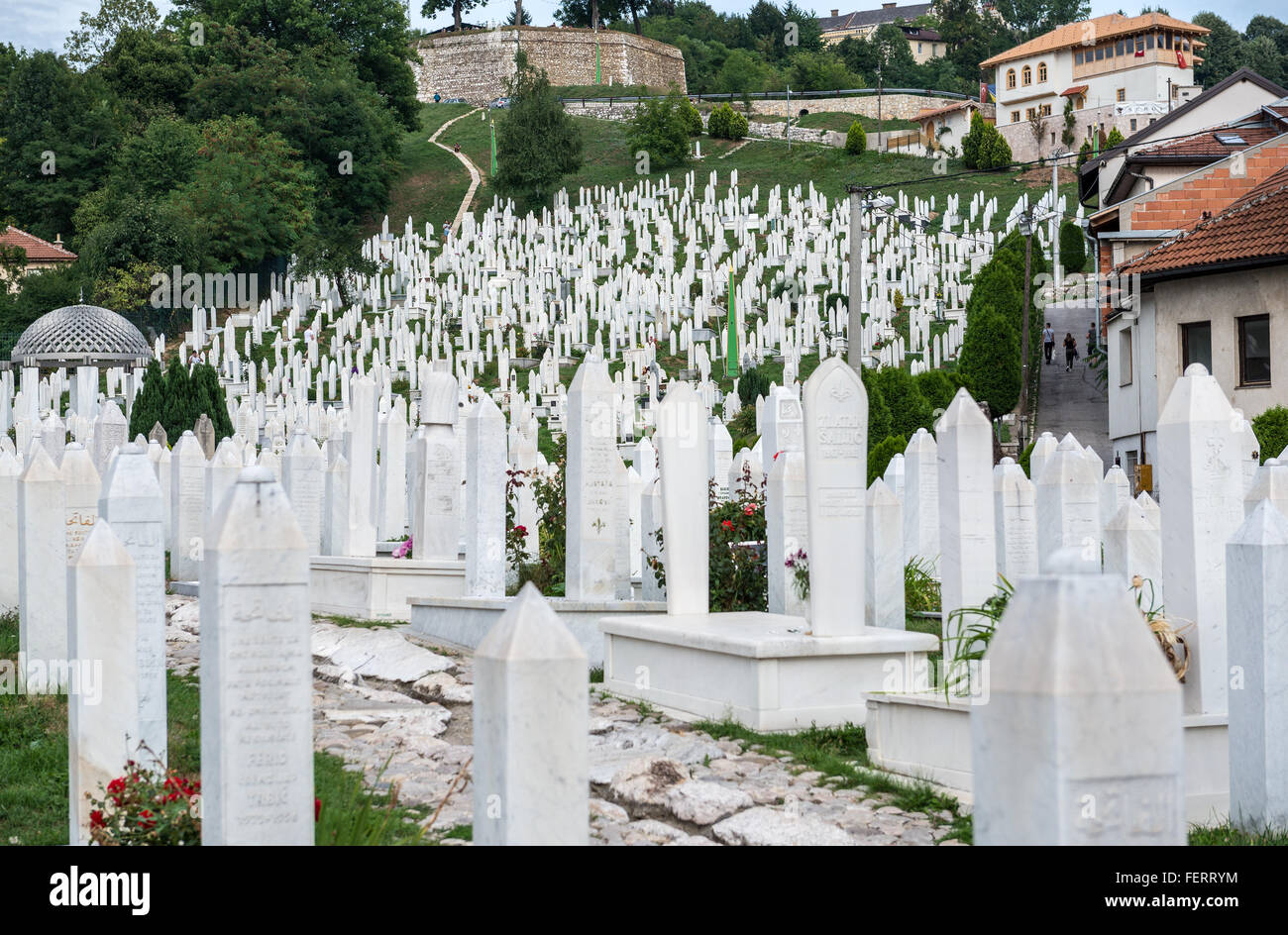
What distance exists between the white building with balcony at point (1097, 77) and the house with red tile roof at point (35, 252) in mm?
47835

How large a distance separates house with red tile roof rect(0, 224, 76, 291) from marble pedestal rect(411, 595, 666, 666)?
136ft

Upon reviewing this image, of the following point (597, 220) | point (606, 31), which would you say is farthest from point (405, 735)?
point (606, 31)

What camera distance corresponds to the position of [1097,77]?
7556 cm

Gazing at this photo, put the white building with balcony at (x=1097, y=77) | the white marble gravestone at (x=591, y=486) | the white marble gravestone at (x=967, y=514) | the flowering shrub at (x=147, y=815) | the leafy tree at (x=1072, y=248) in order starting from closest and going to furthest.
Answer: the flowering shrub at (x=147, y=815) < the white marble gravestone at (x=967, y=514) < the white marble gravestone at (x=591, y=486) < the leafy tree at (x=1072, y=248) < the white building with balcony at (x=1097, y=77)

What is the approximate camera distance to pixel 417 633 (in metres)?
12.6

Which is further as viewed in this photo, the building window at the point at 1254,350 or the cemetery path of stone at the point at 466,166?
the cemetery path of stone at the point at 466,166

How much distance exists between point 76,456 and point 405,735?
3.52 m

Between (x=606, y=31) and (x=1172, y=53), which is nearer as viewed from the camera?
(x=1172, y=53)

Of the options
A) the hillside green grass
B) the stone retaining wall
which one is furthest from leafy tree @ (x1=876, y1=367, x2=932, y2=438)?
the stone retaining wall

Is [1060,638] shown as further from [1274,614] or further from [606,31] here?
[606,31]

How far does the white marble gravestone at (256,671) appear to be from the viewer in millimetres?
4625

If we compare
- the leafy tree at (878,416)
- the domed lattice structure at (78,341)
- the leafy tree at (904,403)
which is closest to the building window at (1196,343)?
the leafy tree at (904,403)

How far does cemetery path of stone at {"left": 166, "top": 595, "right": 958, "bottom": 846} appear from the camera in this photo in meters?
6.24

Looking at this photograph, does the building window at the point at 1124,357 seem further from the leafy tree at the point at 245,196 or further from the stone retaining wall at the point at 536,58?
the stone retaining wall at the point at 536,58
